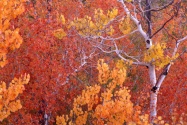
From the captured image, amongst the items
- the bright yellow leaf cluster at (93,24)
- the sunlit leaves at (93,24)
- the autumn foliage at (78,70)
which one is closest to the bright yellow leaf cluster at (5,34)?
the autumn foliage at (78,70)

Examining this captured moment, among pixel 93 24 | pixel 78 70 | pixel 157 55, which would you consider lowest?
pixel 157 55

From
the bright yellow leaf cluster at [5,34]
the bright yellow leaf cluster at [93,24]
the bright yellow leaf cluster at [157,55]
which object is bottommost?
the bright yellow leaf cluster at [157,55]

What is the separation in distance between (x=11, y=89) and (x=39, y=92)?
3214mm

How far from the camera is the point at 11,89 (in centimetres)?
623

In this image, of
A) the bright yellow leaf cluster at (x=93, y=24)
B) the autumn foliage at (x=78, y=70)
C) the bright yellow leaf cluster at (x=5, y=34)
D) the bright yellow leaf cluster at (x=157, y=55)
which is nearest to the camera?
the bright yellow leaf cluster at (x=5, y=34)

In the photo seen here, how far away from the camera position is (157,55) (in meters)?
7.62

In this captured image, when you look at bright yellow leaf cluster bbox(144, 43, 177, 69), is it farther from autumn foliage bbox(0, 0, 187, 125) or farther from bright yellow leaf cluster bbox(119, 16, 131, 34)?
bright yellow leaf cluster bbox(119, 16, 131, 34)

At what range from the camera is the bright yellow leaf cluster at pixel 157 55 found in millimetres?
7403

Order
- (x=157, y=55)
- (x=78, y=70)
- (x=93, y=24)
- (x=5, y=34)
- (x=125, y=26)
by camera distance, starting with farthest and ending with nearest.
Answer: (x=78, y=70) < (x=125, y=26) < (x=93, y=24) < (x=157, y=55) < (x=5, y=34)

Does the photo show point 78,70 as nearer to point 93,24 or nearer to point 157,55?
point 93,24

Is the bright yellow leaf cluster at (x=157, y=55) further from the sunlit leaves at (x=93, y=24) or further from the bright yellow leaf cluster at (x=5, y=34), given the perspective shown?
the bright yellow leaf cluster at (x=5, y=34)

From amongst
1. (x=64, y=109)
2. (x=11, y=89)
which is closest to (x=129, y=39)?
(x=64, y=109)

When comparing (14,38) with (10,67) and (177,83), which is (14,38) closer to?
(10,67)

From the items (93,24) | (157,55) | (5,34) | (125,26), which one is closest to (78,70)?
(125,26)
